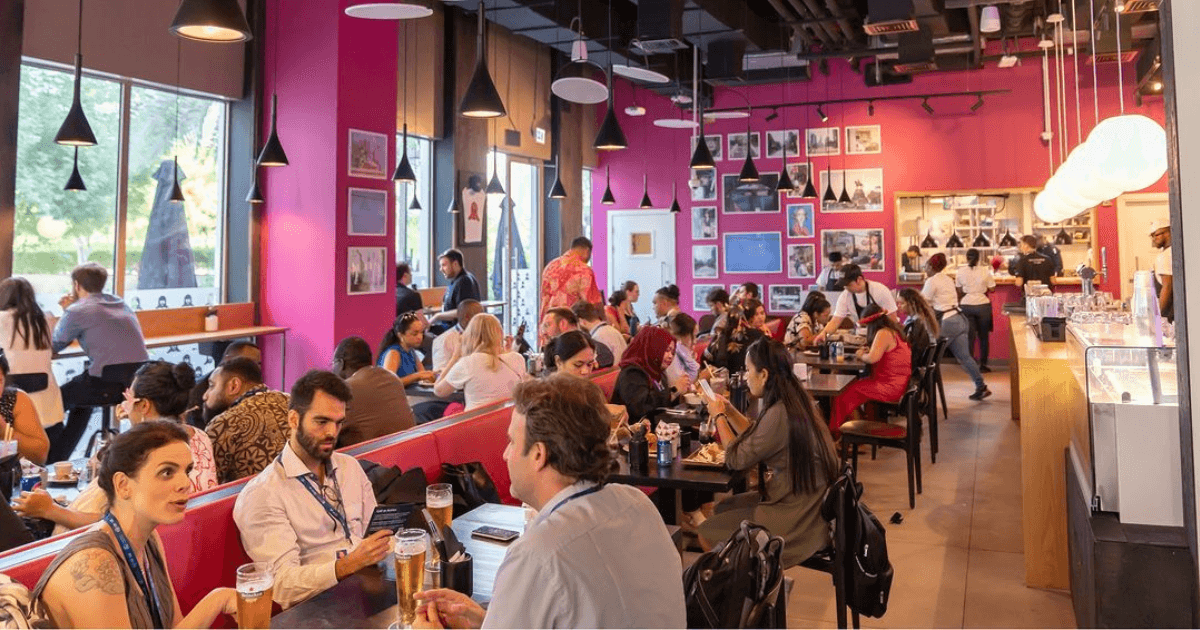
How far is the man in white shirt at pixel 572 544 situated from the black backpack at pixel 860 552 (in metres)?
1.47

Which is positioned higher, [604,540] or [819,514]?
[604,540]

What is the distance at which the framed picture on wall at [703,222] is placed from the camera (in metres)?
15.3

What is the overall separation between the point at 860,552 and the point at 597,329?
13.1ft

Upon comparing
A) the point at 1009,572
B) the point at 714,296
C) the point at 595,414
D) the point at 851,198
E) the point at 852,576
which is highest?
the point at 851,198

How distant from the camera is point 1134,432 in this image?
3.08 metres

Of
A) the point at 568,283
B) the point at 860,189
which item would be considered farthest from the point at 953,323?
the point at 568,283

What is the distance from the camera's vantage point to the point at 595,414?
2062 mm

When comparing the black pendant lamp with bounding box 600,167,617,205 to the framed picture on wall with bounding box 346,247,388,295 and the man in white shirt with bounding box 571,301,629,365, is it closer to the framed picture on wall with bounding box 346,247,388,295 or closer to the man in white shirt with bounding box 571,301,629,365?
the framed picture on wall with bounding box 346,247,388,295

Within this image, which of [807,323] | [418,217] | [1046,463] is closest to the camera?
[1046,463]

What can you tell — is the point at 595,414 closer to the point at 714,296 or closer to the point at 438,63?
the point at 714,296

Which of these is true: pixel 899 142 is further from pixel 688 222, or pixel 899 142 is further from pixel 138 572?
pixel 138 572

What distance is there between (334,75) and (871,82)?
8814 millimetres

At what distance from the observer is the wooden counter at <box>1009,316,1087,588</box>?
14.6 ft

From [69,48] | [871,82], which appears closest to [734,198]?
[871,82]
